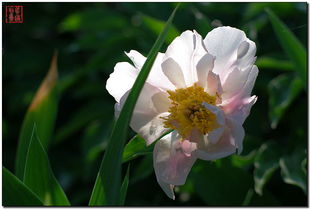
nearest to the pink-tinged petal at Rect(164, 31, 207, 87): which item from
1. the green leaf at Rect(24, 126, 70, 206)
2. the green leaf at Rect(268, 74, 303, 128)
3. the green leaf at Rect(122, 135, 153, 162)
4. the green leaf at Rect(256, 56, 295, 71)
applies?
the green leaf at Rect(122, 135, 153, 162)

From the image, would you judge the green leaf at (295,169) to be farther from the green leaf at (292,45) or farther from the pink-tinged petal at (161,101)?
the pink-tinged petal at (161,101)

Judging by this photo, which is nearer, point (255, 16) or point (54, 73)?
point (54, 73)

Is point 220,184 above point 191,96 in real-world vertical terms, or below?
below

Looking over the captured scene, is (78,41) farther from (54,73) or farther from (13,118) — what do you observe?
(54,73)

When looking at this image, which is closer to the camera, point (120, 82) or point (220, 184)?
point (120, 82)

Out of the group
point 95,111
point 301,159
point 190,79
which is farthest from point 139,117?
point 95,111

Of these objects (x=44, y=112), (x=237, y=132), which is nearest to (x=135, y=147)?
(x=237, y=132)

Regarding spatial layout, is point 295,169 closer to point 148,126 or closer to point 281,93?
point 281,93
